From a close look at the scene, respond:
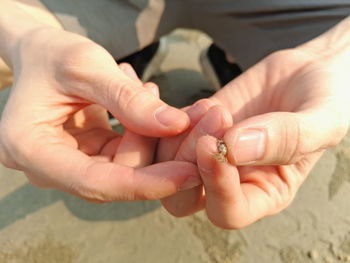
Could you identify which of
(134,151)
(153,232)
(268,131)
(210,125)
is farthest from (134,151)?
(153,232)

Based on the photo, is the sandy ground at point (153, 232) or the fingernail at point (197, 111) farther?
the sandy ground at point (153, 232)

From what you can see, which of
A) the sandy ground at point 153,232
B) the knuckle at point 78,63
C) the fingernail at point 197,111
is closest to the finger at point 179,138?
the fingernail at point 197,111

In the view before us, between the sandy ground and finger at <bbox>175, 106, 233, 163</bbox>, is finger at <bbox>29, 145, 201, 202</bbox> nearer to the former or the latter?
finger at <bbox>175, 106, 233, 163</bbox>

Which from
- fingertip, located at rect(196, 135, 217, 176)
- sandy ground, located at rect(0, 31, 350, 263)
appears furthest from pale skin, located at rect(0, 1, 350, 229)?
sandy ground, located at rect(0, 31, 350, 263)

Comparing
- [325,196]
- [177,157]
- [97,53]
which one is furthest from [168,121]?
[325,196]

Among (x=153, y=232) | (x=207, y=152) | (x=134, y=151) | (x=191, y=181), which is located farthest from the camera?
(x=153, y=232)

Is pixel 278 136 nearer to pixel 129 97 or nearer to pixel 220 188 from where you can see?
pixel 220 188

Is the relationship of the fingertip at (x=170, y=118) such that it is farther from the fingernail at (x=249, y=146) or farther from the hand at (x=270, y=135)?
the fingernail at (x=249, y=146)
